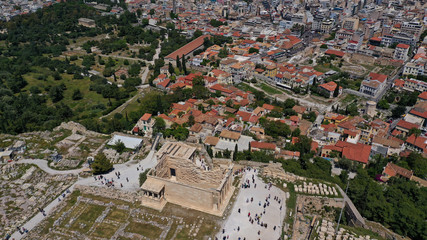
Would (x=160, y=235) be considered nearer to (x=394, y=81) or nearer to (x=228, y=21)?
(x=394, y=81)

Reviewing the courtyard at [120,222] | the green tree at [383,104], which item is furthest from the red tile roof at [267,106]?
the courtyard at [120,222]

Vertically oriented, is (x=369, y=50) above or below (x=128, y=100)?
above

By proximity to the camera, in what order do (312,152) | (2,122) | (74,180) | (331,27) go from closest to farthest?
(74,180) → (312,152) → (2,122) → (331,27)

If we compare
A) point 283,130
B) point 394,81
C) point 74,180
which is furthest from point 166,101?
point 394,81

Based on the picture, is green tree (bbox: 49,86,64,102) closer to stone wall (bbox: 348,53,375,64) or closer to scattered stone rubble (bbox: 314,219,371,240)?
scattered stone rubble (bbox: 314,219,371,240)

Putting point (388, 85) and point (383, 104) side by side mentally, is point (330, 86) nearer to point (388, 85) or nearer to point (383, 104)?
point (383, 104)
